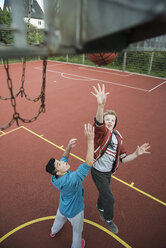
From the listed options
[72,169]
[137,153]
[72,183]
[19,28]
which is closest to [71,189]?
[72,183]

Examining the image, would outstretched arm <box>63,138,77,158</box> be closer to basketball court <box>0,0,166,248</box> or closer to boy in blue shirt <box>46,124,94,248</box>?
boy in blue shirt <box>46,124,94,248</box>

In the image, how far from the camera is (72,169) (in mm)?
4449

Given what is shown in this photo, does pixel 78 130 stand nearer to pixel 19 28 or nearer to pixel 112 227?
pixel 112 227

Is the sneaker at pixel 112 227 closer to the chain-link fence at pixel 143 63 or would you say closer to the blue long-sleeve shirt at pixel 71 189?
the blue long-sleeve shirt at pixel 71 189

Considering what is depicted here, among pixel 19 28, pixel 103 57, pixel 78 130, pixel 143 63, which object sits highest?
pixel 19 28

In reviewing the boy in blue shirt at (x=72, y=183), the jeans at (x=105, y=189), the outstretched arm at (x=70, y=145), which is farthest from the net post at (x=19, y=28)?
the jeans at (x=105, y=189)

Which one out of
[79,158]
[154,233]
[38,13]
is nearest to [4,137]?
[79,158]

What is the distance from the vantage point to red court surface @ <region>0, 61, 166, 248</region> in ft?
9.94

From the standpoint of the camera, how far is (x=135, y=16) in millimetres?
1034

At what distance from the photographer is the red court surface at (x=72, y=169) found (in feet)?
9.94

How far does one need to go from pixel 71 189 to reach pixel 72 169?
212cm

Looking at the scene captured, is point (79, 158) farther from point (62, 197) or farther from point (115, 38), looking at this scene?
point (115, 38)

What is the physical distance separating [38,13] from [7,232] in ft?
114

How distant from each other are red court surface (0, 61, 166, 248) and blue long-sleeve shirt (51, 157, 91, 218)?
2.83 feet
